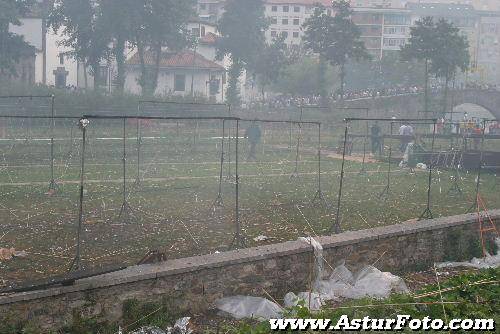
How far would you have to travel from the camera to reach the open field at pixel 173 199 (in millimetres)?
11484

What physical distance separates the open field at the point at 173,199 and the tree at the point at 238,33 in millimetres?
18167

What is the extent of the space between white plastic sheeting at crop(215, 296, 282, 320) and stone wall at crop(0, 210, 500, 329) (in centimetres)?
15

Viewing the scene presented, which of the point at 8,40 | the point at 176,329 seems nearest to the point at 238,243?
the point at 176,329

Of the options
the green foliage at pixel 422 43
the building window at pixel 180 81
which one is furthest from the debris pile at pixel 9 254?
the building window at pixel 180 81

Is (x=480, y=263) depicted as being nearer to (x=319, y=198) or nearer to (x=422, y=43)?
(x=319, y=198)

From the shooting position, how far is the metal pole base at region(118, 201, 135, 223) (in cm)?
1341

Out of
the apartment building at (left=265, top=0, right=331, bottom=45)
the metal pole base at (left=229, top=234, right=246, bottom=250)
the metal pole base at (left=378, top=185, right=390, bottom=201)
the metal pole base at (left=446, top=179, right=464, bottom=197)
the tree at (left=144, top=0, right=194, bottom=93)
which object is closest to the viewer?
the metal pole base at (left=229, top=234, right=246, bottom=250)

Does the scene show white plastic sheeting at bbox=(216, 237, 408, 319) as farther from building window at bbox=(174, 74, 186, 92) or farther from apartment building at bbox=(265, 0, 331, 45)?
apartment building at bbox=(265, 0, 331, 45)

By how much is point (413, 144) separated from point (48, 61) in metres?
38.5

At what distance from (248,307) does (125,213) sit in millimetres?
5328

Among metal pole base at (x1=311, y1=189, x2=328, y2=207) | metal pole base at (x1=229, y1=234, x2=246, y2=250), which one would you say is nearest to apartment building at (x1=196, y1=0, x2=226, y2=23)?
metal pole base at (x1=311, y1=189, x2=328, y2=207)

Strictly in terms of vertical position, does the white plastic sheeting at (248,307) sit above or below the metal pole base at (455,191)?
below

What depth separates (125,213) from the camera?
13.8 meters

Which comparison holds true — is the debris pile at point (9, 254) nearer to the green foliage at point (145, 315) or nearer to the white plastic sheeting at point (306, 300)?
the green foliage at point (145, 315)
